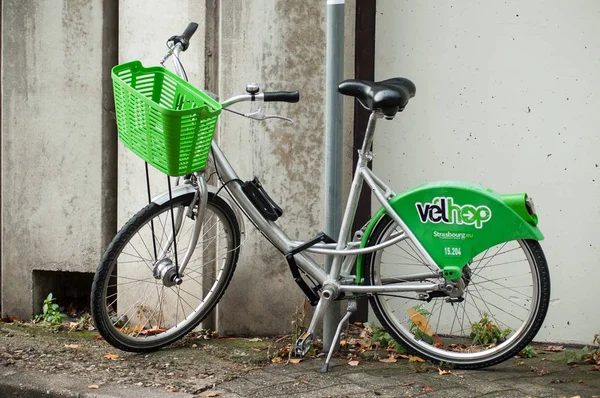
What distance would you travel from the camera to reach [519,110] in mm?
5926

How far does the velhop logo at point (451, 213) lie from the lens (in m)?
5.00

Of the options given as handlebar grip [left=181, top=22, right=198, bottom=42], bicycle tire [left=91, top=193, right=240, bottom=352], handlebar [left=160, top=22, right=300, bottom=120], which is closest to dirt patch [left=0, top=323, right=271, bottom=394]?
bicycle tire [left=91, top=193, right=240, bottom=352]

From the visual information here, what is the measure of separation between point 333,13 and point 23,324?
3.07 metres

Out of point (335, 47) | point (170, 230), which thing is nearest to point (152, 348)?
point (170, 230)

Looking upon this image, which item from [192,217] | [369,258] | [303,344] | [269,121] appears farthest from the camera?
[269,121]

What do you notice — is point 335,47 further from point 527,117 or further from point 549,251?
point 549,251

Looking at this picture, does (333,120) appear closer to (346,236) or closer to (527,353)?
(346,236)

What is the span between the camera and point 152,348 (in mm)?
5602

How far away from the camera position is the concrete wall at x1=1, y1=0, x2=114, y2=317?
6.42 metres

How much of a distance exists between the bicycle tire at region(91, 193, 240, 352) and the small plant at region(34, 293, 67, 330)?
1.19ft

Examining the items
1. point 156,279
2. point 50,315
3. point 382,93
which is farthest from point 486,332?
point 50,315

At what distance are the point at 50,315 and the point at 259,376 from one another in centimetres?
204

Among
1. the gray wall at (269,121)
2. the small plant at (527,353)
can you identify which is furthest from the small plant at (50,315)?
the small plant at (527,353)

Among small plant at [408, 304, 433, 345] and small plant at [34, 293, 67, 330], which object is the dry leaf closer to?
small plant at [408, 304, 433, 345]
